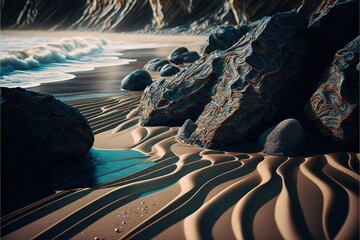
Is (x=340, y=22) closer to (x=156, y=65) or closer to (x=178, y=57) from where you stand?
(x=156, y=65)

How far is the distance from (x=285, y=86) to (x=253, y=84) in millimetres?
304

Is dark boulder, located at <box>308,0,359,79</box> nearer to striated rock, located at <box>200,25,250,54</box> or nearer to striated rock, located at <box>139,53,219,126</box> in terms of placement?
striated rock, located at <box>139,53,219,126</box>

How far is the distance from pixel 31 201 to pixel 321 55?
2.67 meters

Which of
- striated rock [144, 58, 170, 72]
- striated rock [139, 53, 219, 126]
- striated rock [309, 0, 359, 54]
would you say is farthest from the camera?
A: striated rock [144, 58, 170, 72]

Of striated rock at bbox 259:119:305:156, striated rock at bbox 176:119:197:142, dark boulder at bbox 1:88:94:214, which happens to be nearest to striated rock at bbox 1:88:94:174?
dark boulder at bbox 1:88:94:214

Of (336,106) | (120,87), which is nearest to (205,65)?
(336,106)

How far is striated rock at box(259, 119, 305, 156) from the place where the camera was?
297 cm

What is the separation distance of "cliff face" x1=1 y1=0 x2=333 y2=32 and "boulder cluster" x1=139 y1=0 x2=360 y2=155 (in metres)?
9.09

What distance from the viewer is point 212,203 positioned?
2256mm

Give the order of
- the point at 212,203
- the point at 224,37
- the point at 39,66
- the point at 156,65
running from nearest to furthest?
Result: the point at 212,203, the point at 224,37, the point at 156,65, the point at 39,66

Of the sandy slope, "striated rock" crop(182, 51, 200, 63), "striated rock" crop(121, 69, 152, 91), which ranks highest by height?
"striated rock" crop(182, 51, 200, 63)

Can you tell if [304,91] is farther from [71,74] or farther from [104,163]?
[71,74]

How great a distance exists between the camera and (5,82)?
711cm

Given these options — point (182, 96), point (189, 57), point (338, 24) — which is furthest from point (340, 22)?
point (189, 57)
